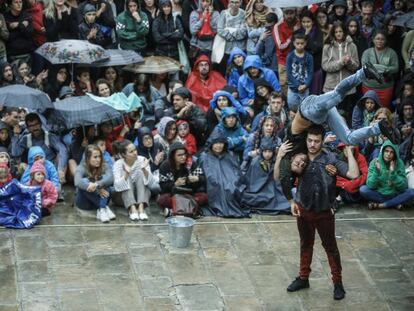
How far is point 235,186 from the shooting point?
12094 millimetres

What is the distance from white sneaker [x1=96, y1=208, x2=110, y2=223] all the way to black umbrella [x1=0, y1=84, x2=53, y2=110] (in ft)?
4.82

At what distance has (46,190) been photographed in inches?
456

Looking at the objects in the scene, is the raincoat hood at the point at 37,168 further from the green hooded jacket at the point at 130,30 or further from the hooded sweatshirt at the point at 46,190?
the green hooded jacket at the point at 130,30

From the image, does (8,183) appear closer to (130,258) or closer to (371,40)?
(130,258)

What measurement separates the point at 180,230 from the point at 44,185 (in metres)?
1.80

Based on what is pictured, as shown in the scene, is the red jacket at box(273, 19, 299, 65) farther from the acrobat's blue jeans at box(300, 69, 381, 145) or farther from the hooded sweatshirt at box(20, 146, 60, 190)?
the acrobat's blue jeans at box(300, 69, 381, 145)

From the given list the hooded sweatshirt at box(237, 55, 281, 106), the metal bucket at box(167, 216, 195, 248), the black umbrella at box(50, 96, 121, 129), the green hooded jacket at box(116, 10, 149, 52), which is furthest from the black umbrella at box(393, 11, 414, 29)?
the metal bucket at box(167, 216, 195, 248)

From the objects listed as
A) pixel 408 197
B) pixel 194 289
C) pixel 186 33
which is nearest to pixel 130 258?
pixel 194 289

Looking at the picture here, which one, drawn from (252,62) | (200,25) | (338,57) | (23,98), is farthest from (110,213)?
(338,57)

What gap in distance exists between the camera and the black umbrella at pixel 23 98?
39.3 feet

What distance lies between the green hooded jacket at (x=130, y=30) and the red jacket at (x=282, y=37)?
184 cm

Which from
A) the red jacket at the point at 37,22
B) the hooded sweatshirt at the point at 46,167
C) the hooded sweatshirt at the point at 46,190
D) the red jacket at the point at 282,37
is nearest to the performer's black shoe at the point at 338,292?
the hooded sweatshirt at the point at 46,190

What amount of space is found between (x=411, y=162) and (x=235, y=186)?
2.26 metres

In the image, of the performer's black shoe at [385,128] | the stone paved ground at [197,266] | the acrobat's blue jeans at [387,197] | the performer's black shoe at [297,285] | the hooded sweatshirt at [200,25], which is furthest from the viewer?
the hooded sweatshirt at [200,25]
